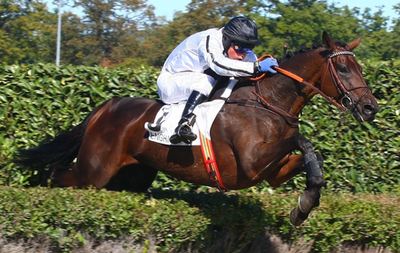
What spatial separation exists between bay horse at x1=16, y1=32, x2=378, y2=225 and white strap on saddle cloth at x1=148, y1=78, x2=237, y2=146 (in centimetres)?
6

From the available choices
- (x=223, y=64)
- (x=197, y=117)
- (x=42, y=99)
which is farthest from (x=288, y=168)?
(x=42, y=99)

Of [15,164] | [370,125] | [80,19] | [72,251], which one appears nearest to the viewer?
[72,251]

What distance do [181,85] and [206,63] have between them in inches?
12.5

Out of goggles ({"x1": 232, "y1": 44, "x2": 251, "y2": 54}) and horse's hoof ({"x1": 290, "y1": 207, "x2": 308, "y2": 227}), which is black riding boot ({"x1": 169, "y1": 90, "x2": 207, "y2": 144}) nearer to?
goggles ({"x1": 232, "y1": 44, "x2": 251, "y2": 54})

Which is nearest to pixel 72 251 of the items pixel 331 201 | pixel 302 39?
pixel 331 201

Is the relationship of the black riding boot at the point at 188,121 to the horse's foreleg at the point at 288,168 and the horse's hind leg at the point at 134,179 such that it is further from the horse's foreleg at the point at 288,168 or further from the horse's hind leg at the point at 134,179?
the horse's hind leg at the point at 134,179

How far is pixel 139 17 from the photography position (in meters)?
52.3

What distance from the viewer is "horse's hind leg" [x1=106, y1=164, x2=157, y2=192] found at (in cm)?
752

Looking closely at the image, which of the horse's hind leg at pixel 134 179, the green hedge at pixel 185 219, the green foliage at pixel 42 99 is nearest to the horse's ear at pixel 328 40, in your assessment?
the green hedge at pixel 185 219

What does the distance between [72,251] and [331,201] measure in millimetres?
2584

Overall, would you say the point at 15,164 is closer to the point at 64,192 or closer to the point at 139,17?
the point at 64,192

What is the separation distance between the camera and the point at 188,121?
6430mm

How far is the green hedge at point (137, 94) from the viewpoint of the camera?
27.3 feet

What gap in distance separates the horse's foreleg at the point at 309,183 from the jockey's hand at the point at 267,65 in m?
0.75
